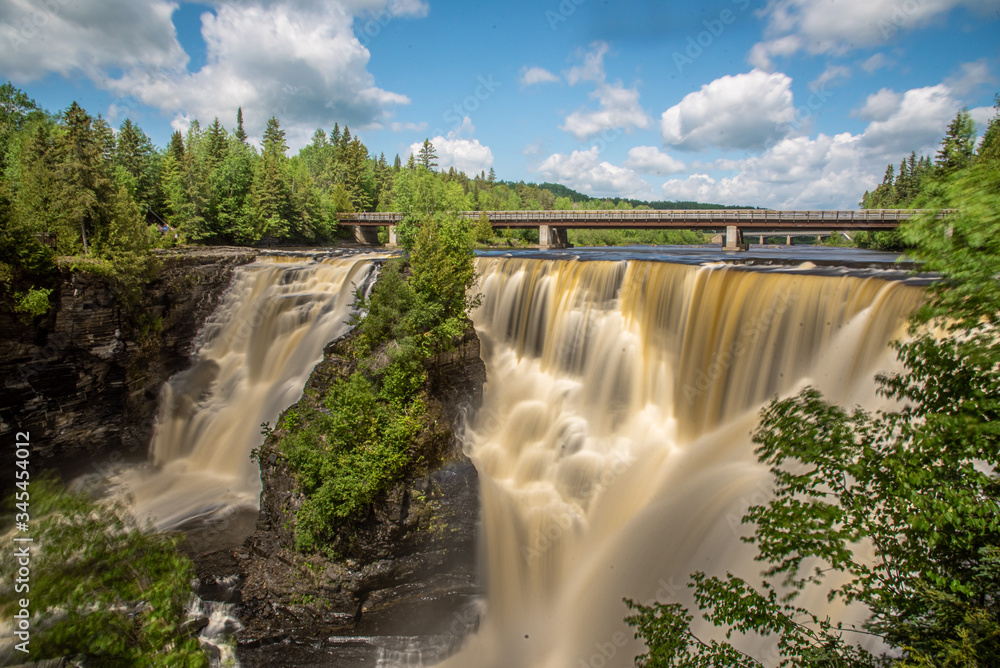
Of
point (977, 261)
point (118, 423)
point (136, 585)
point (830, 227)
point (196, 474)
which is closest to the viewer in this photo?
point (977, 261)

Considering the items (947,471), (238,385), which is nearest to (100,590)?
(947,471)

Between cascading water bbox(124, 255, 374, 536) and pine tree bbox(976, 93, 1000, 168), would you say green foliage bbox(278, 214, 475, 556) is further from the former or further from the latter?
pine tree bbox(976, 93, 1000, 168)

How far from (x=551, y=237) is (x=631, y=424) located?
126 feet

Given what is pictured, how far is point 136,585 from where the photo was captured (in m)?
6.91

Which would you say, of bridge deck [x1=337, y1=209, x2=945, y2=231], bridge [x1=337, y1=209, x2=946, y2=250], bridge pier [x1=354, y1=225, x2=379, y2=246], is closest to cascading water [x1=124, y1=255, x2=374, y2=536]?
bridge [x1=337, y1=209, x2=946, y2=250]

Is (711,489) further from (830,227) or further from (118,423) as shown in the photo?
(830,227)

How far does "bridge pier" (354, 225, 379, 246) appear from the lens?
6219 centimetres

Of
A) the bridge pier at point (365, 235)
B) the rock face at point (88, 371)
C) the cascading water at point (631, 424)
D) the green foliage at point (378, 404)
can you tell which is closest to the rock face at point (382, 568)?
the green foliage at point (378, 404)

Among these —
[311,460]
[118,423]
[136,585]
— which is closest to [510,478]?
[311,460]

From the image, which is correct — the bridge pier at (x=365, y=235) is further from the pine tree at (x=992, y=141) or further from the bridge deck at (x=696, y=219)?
the pine tree at (x=992, y=141)

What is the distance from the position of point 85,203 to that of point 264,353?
29.2 ft

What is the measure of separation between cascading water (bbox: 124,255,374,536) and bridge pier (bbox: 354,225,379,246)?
124ft

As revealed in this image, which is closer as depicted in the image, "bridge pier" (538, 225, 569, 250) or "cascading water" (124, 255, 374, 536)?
"cascading water" (124, 255, 374, 536)

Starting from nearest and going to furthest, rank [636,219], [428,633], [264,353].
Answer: [428,633] < [264,353] < [636,219]
